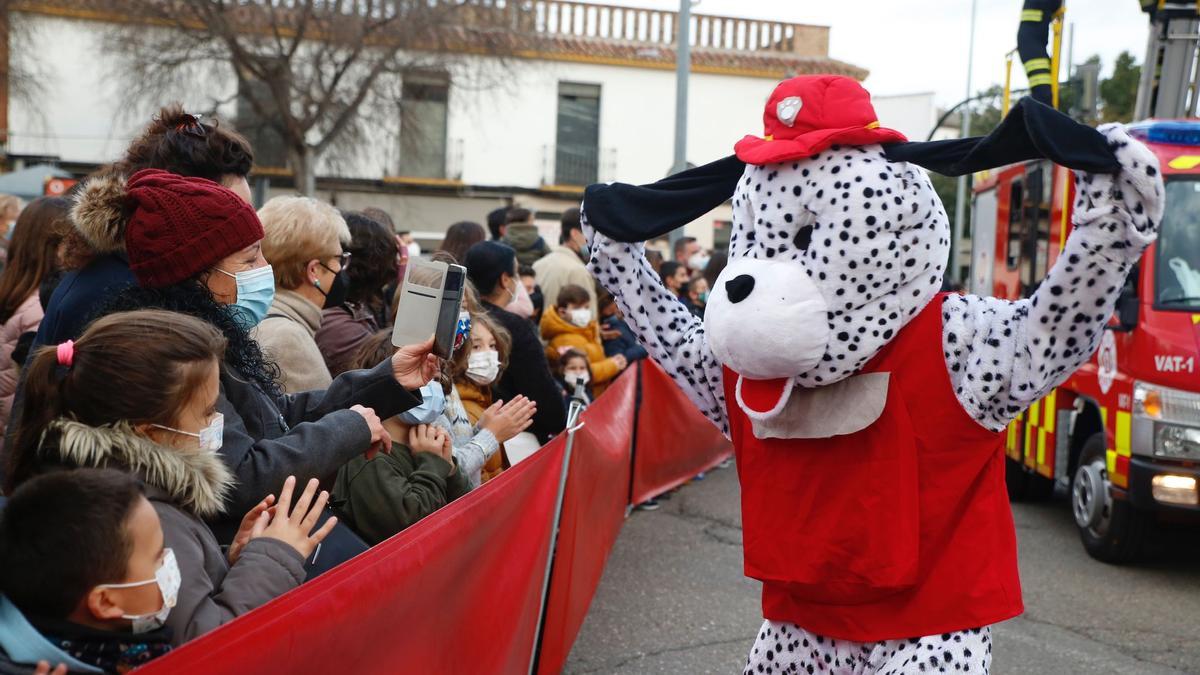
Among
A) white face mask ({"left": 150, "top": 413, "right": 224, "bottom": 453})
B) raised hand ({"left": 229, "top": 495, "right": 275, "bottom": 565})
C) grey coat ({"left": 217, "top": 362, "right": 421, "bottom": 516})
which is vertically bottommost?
raised hand ({"left": 229, "top": 495, "right": 275, "bottom": 565})

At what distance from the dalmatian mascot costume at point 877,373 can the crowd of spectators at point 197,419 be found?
1058mm

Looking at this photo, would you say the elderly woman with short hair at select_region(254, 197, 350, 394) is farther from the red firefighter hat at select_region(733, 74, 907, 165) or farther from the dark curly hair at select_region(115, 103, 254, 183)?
the red firefighter hat at select_region(733, 74, 907, 165)

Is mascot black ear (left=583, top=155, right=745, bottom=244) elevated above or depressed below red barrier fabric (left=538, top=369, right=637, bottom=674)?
above

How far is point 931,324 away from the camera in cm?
285

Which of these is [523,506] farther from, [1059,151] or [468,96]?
[468,96]

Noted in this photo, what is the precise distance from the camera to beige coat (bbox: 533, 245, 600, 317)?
849 cm

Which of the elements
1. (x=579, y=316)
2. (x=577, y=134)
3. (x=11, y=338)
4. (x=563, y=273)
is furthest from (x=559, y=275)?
(x=577, y=134)

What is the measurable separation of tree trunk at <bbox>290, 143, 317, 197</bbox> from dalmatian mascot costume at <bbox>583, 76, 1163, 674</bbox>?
80.0 feet

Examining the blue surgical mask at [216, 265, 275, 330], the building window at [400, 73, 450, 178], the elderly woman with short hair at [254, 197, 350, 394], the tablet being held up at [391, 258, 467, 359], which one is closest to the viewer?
the blue surgical mask at [216, 265, 275, 330]

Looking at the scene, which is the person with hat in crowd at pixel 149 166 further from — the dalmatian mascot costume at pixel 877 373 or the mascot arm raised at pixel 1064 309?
the mascot arm raised at pixel 1064 309

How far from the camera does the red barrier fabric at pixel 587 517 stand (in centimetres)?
473

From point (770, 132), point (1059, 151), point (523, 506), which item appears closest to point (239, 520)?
point (523, 506)

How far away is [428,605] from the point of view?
2879mm

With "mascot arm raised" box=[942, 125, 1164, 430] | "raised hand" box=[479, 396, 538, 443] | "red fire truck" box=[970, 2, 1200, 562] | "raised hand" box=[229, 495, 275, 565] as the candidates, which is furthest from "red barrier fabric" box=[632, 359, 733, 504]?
"raised hand" box=[229, 495, 275, 565]
